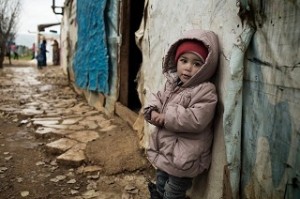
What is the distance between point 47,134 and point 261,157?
135 inches

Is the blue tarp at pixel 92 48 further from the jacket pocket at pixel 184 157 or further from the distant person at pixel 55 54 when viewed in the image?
the distant person at pixel 55 54

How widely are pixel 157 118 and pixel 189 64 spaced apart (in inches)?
16.6

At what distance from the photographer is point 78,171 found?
3.32 metres

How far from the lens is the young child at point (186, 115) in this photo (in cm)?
195

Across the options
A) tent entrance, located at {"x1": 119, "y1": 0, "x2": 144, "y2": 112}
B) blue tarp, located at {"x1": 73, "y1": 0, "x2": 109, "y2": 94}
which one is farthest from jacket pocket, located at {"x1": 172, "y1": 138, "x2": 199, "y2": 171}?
blue tarp, located at {"x1": 73, "y1": 0, "x2": 109, "y2": 94}

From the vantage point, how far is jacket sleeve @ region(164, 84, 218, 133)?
1925 millimetres

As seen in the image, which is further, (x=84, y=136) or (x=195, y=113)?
(x=84, y=136)

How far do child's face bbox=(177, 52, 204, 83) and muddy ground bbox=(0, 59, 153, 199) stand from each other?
52.2 inches

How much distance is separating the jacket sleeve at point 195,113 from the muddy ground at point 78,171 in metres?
1.11

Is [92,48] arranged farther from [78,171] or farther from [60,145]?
[78,171]

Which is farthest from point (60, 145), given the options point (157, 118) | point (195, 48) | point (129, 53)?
point (195, 48)

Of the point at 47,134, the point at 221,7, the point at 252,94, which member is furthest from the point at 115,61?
the point at 252,94

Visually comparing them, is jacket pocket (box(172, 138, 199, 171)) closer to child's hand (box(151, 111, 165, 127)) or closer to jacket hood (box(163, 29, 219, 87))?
child's hand (box(151, 111, 165, 127))

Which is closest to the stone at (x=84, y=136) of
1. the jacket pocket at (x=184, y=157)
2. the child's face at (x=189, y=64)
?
the jacket pocket at (x=184, y=157)
